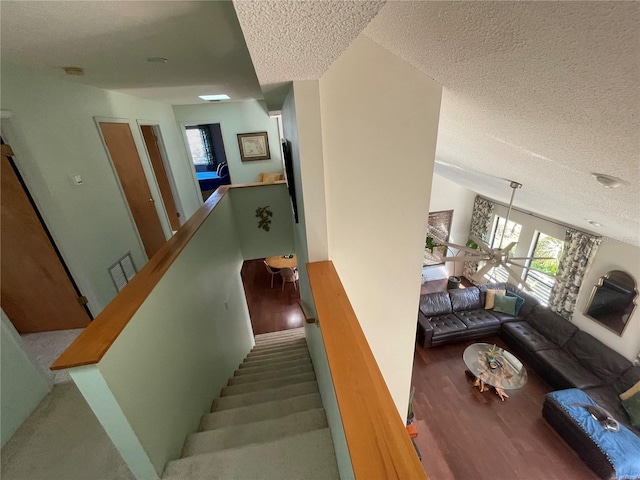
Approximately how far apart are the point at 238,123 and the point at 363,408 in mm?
6053

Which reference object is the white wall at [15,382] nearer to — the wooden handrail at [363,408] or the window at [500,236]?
the wooden handrail at [363,408]

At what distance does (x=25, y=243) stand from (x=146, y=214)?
64.8 inches

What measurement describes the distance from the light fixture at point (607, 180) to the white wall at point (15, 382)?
3.57m

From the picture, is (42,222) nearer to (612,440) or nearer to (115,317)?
(115,317)

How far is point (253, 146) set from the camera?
6000 millimetres

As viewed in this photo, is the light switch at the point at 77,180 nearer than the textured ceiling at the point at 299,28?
No

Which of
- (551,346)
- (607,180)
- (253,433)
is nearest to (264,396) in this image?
(253,433)

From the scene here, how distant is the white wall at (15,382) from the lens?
66.2 inches

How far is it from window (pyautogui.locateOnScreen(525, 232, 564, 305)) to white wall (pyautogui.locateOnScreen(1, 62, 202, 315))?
701 centimetres

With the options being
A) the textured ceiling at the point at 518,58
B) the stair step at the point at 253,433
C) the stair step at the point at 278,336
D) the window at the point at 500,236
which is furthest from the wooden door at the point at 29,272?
the window at the point at 500,236

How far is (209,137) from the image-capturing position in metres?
8.33

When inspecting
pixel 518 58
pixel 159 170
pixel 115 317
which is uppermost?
pixel 518 58

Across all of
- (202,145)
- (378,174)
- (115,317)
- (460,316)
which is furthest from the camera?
(202,145)

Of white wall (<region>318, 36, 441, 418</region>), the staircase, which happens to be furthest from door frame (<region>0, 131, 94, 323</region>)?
white wall (<region>318, 36, 441, 418</region>)
